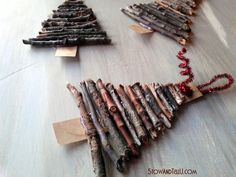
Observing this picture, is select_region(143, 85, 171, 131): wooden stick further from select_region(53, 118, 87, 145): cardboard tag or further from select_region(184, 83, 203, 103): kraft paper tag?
select_region(53, 118, 87, 145): cardboard tag

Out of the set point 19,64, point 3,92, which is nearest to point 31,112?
point 3,92

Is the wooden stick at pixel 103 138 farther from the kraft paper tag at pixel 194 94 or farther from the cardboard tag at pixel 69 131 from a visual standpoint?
the kraft paper tag at pixel 194 94

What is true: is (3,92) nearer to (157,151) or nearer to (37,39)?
(37,39)

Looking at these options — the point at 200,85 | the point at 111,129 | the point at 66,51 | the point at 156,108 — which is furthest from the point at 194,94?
the point at 66,51

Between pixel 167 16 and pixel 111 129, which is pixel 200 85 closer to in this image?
pixel 111 129

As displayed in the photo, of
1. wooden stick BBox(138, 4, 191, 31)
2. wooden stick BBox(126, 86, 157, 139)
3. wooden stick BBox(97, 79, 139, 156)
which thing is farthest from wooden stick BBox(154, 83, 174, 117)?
wooden stick BBox(138, 4, 191, 31)

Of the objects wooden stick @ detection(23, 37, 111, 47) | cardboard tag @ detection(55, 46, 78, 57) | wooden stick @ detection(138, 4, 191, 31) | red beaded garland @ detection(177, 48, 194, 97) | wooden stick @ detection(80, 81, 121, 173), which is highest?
wooden stick @ detection(138, 4, 191, 31)

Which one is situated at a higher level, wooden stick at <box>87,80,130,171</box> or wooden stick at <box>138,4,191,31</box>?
wooden stick at <box>138,4,191,31</box>

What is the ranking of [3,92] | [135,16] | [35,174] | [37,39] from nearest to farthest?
1. [35,174]
2. [3,92]
3. [37,39]
4. [135,16]

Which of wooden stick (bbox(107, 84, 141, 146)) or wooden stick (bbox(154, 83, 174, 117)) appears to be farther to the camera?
wooden stick (bbox(154, 83, 174, 117))
